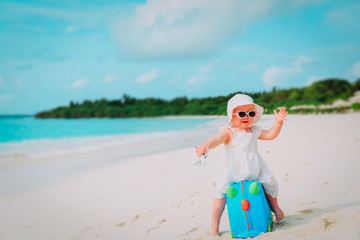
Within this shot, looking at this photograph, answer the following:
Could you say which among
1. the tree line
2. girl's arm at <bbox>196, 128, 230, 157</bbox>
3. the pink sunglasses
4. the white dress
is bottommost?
the white dress

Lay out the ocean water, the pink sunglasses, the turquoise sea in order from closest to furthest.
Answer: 1. the pink sunglasses
2. the ocean water
3. the turquoise sea

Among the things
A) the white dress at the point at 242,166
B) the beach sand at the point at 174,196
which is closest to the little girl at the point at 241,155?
the white dress at the point at 242,166

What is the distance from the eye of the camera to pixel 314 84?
1000 centimetres

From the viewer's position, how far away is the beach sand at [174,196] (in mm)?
2689

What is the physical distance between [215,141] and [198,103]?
5.56 meters

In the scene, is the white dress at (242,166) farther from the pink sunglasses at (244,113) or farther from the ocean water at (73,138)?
the ocean water at (73,138)

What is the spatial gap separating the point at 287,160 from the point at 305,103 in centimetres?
385

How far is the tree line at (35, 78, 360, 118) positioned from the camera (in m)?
3.49

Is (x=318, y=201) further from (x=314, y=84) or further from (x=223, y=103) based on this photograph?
(x=314, y=84)

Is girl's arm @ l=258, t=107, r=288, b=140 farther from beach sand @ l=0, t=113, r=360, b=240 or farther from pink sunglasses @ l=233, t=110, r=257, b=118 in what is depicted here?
beach sand @ l=0, t=113, r=360, b=240

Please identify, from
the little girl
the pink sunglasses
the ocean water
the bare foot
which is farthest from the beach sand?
the ocean water

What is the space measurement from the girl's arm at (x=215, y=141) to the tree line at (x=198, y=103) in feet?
Result: 1.99

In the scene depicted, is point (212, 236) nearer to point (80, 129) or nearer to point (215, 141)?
point (215, 141)

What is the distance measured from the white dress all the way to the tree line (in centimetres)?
64
